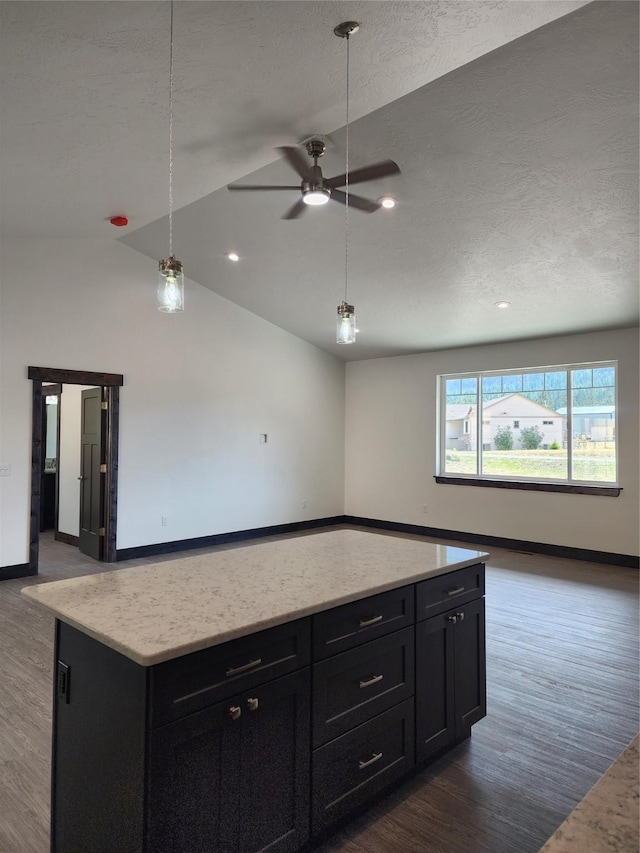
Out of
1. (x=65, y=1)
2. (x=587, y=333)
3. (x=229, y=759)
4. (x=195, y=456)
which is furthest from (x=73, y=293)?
(x=587, y=333)

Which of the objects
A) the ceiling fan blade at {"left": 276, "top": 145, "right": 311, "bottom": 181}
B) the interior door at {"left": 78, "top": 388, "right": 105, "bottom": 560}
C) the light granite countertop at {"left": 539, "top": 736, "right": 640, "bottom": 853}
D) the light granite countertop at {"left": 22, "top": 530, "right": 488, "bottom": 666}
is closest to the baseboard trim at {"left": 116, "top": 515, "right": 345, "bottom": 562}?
the interior door at {"left": 78, "top": 388, "right": 105, "bottom": 560}

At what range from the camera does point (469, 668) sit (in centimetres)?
248

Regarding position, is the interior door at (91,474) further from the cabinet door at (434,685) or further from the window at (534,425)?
the cabinet door at (434,685)

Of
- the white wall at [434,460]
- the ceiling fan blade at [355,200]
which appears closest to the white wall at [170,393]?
the white wall at [434,460]

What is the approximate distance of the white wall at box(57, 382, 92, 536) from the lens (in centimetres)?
718

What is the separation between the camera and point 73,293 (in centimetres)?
582

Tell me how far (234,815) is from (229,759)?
17 centimetres

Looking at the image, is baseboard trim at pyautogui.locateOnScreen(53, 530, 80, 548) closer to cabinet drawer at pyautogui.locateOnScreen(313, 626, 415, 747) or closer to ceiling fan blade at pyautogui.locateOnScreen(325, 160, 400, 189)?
ceiling fan blade at pyautogui.locateOnScreen(325, 160, 400, 189)

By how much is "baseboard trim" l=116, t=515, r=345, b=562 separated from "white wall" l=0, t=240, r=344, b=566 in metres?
Result: 0.08

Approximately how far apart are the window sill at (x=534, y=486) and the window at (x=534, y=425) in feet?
0.32

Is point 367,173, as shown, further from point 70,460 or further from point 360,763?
point 70,460

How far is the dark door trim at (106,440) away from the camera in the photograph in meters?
5.50

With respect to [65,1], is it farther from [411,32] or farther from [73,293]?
[73,293]

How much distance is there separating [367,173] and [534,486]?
482 cm
